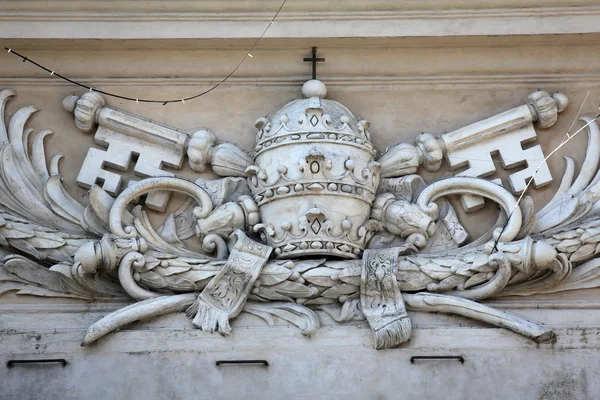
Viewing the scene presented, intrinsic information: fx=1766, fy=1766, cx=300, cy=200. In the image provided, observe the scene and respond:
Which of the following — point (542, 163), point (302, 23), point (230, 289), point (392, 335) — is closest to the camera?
point (392, 335)

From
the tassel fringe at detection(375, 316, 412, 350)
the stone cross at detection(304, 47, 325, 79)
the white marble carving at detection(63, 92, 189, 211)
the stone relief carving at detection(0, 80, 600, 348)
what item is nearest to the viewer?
the tassel fringe at detection(375, 316, 412, 350)

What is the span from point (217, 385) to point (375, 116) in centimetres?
146

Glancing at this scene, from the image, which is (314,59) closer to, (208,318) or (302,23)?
(302,23)

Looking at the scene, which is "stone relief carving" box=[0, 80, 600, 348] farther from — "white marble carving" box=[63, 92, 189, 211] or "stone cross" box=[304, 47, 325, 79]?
"stone cross" box=[304, 47, 325, 79]

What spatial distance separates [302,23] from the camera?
7863mm

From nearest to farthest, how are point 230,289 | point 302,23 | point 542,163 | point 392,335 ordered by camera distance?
point 392,335 → point 230,289 → point 542,163 → point 302,23

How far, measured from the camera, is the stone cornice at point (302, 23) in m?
7.82

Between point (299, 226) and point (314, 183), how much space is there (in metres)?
0.19

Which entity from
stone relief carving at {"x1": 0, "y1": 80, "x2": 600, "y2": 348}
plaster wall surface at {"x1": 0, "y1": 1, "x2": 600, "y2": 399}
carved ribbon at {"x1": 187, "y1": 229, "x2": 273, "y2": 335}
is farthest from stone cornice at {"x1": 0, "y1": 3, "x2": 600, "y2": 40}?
carved ribbon at {"x1": 187, "y1": 229, "x2": 273, "y2": 335}

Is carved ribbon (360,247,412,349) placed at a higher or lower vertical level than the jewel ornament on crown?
lower

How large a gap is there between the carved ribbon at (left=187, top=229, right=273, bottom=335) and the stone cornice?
1.04m

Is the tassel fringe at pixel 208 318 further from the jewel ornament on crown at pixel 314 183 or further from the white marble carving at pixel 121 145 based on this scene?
the white marble carving at pixel 121 145

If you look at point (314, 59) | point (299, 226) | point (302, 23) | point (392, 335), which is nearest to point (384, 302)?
point (392, 335)

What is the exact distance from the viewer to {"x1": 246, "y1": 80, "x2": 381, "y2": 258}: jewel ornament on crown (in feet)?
24.5
